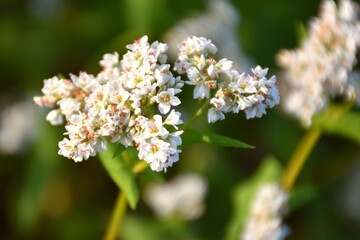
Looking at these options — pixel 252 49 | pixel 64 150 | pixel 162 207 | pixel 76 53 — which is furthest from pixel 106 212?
pixel 64 150

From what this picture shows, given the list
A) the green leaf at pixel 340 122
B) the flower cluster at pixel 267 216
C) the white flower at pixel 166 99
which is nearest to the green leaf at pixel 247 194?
the flower cluster at pixel 267 216

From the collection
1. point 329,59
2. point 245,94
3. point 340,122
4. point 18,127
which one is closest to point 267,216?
point 340,122

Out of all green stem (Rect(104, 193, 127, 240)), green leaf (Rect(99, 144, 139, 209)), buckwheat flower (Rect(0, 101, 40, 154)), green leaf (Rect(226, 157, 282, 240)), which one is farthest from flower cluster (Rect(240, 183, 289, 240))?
buckwheat flower (Rect(0, 101, 40, 154))

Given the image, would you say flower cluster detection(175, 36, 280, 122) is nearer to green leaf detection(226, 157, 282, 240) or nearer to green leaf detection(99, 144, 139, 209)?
green leaf detection(99, 144, 139, 209)

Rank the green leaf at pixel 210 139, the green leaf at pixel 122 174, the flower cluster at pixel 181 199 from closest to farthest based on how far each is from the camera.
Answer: the green leaf at pixel 210 139 < the green leaf at pixel 122 174 < the flower cluster at pixel 181 199

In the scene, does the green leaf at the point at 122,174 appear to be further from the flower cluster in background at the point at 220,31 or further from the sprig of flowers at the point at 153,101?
the flower cluster in background at the point at 220,31

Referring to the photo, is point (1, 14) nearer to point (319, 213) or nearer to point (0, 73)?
point (0, 73)
